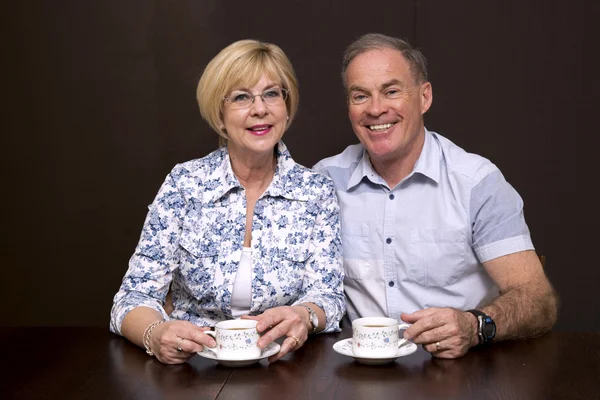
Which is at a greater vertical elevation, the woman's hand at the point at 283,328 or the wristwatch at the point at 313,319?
the woman's hand at the point at 283,328

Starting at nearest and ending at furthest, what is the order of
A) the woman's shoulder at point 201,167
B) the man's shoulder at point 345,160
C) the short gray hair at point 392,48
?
the woman's shoulder at point 201,167 → the short gray hair at point 392,48 → the man's shoulder at point 345,160

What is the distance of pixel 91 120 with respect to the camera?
11.6 feet

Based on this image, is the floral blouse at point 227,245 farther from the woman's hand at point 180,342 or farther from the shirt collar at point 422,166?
the woman's hand at point 180,342

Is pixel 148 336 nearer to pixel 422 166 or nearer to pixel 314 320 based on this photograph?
pixel 314 320

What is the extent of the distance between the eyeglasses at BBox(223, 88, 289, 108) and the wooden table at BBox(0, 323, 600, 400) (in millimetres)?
750

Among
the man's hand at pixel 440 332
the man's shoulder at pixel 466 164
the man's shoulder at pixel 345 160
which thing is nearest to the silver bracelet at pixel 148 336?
the man's hand at pixel 440 332

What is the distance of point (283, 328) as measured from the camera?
181 centimetres

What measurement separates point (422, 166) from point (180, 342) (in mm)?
1080

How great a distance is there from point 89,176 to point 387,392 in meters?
2.39

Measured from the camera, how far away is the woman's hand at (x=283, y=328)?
1767 mm

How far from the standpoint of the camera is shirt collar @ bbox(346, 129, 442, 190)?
2479 mm

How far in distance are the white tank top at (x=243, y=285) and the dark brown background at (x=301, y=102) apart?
134 centimetres

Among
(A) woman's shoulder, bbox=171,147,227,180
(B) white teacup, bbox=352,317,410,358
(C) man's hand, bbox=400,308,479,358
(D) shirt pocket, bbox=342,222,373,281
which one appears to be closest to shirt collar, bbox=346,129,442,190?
(D) shirt pocket, bbox=342,222,373,281

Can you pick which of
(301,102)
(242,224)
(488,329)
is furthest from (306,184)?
(301,102)
